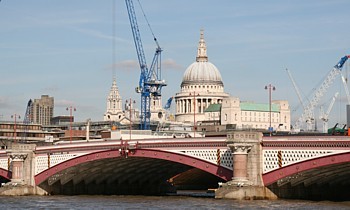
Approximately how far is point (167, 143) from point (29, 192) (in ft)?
74.8

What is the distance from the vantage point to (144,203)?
9969 centimetres

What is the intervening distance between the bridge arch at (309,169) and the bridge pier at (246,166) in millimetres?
1040

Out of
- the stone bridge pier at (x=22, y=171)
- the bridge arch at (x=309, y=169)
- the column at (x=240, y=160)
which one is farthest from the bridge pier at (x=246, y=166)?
the stone bridge pier at (x=22, y=171)

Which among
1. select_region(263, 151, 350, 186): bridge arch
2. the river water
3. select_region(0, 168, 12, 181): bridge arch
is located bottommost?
the river water

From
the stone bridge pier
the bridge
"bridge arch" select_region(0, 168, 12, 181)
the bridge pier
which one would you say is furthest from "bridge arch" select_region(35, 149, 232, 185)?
"bridge arch" select_region(0, 168, 12, 181)

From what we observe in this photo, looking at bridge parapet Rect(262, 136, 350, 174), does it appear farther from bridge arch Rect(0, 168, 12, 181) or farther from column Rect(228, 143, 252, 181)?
bridge arch Rect(0, 168, 12, 181)

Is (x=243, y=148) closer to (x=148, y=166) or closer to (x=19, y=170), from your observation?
(x=148, y=166)

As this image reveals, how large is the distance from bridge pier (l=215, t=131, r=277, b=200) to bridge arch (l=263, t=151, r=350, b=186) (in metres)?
1.04

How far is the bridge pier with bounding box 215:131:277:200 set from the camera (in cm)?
9525

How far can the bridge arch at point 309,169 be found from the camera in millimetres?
89375

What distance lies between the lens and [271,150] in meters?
95.6

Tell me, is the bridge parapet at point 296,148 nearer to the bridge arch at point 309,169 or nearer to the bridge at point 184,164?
the bridge at point 184,164

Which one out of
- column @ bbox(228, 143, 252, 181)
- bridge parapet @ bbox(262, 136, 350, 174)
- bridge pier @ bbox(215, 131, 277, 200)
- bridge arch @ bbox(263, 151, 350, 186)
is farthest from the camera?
column @ bbox(228, 143, 252, 181)

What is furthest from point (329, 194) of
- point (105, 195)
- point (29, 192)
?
point (29, 192)
